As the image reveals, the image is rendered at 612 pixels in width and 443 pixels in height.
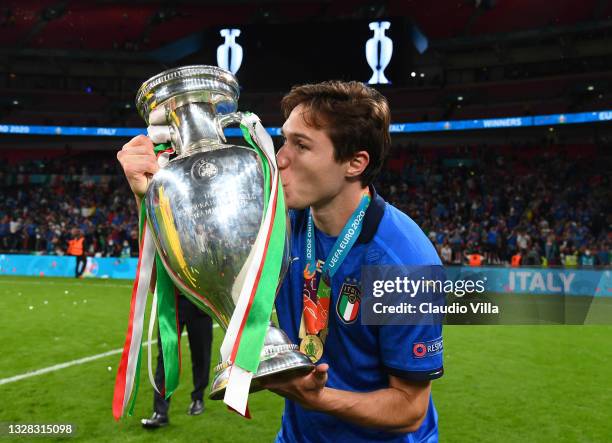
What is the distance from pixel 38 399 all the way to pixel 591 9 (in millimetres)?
25751

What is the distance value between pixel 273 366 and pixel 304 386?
0.39ft

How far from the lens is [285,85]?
20.8 m

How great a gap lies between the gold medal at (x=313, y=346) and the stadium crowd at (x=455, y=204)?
14.1 meters

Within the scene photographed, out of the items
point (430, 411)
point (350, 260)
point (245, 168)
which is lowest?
point (430, 411)

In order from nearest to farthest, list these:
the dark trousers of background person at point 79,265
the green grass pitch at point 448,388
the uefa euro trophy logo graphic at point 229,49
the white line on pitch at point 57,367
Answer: the green grass pitch at point 448,388 < the white line on pitch at point 57,367 < the dark trousers of background person at point 79,265 < the uefa euro trophy logo graphic at point 229,49

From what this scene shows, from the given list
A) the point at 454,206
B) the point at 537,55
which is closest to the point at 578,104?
the point at 537,55

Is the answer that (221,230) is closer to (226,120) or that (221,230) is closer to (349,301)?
Result: (226,120)

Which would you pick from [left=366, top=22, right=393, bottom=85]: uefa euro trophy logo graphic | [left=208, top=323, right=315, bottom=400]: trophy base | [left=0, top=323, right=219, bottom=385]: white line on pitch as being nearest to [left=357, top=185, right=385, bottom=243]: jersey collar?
[left=208, top=323, right=315, bottom=400]: trophy base

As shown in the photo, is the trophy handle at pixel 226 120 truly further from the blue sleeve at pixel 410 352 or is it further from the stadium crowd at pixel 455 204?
the stadium crowd at pixel 455 204

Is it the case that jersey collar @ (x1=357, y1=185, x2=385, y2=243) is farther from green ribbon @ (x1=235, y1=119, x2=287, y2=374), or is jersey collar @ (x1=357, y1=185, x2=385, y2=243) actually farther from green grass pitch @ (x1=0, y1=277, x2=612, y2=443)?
green grass pitch @ (x1=0, y1=277, x2=612, y2=443)

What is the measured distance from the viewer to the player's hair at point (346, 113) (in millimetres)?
1332

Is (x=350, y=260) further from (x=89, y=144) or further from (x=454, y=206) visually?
(x=89, y=144)

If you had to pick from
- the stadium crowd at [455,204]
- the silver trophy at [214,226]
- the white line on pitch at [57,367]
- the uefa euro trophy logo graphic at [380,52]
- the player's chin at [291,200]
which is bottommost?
the white line on pitch at [57,367]

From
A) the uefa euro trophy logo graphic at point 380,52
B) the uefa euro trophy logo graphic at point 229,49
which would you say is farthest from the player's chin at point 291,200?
the uefa euro trophy logo graphic at point 229,49
